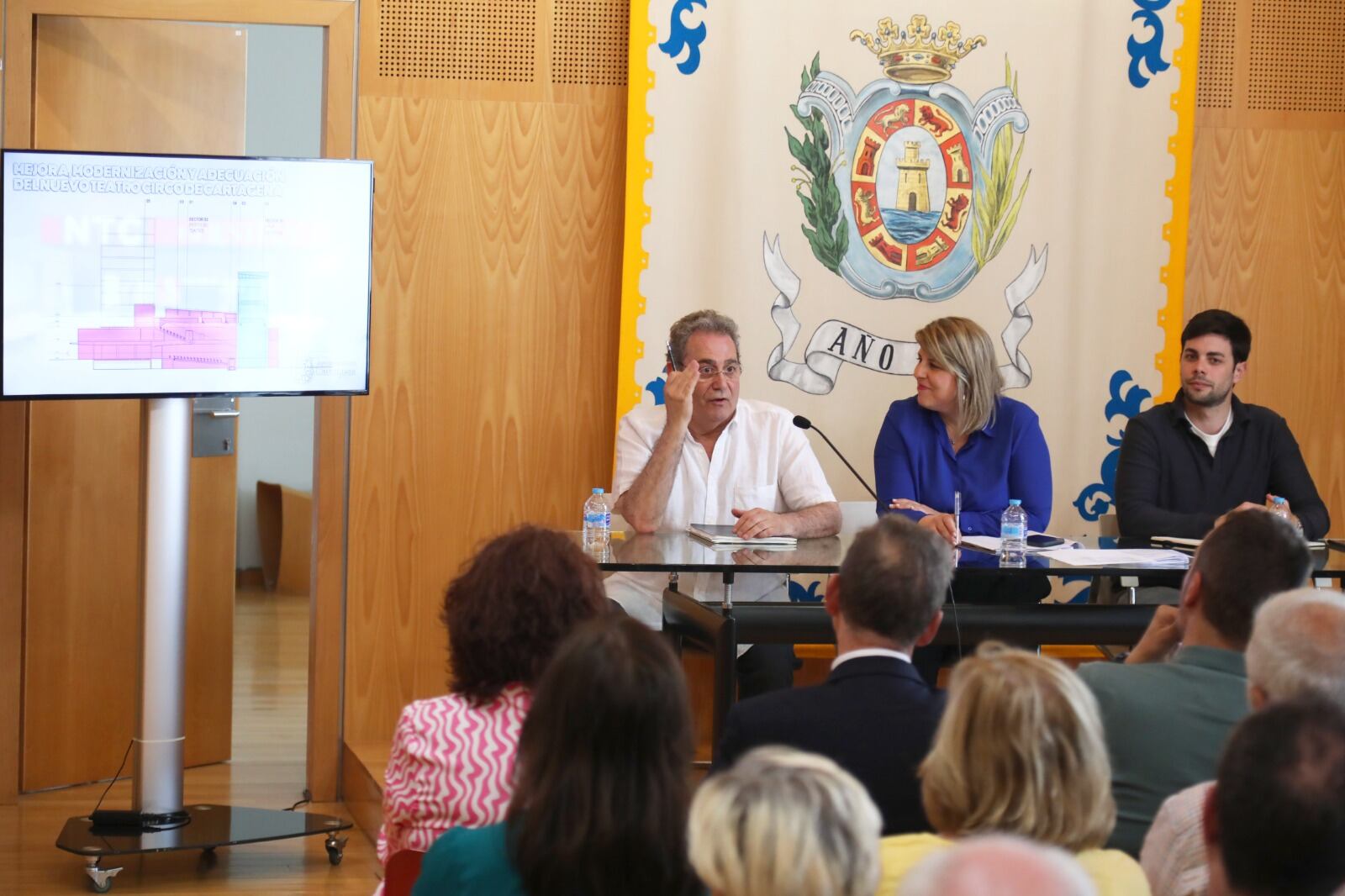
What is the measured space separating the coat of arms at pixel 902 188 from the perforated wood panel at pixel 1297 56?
2.79ft

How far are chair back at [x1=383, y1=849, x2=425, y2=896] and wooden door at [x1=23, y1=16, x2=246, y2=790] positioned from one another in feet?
8.73

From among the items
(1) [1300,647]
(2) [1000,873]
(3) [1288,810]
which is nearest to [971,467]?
(1) [1300,647]

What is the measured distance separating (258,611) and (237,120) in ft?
11.4

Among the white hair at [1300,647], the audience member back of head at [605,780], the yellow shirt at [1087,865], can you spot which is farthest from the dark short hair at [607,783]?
the white hair at [1300,647]

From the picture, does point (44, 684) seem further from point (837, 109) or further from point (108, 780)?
point (837, 109)

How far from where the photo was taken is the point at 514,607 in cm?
206

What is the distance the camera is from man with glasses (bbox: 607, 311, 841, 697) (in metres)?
3.99

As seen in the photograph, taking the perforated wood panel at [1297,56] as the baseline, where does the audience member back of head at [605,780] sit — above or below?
below

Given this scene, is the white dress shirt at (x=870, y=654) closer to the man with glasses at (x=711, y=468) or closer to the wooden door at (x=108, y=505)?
the man with glasses at (x=711, y=468)

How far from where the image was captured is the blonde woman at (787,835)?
45.1 inches

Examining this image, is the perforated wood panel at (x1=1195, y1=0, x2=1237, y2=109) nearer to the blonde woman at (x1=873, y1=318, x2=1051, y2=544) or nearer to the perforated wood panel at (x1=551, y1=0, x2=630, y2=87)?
the blonde woman at (x1=873, y1=318, x2=1051, y2=544)

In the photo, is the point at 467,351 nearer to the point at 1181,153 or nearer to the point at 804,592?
the point at 804,592

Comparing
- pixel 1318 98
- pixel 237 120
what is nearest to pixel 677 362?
pixel 237 120

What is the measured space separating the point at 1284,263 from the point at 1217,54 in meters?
0.73
